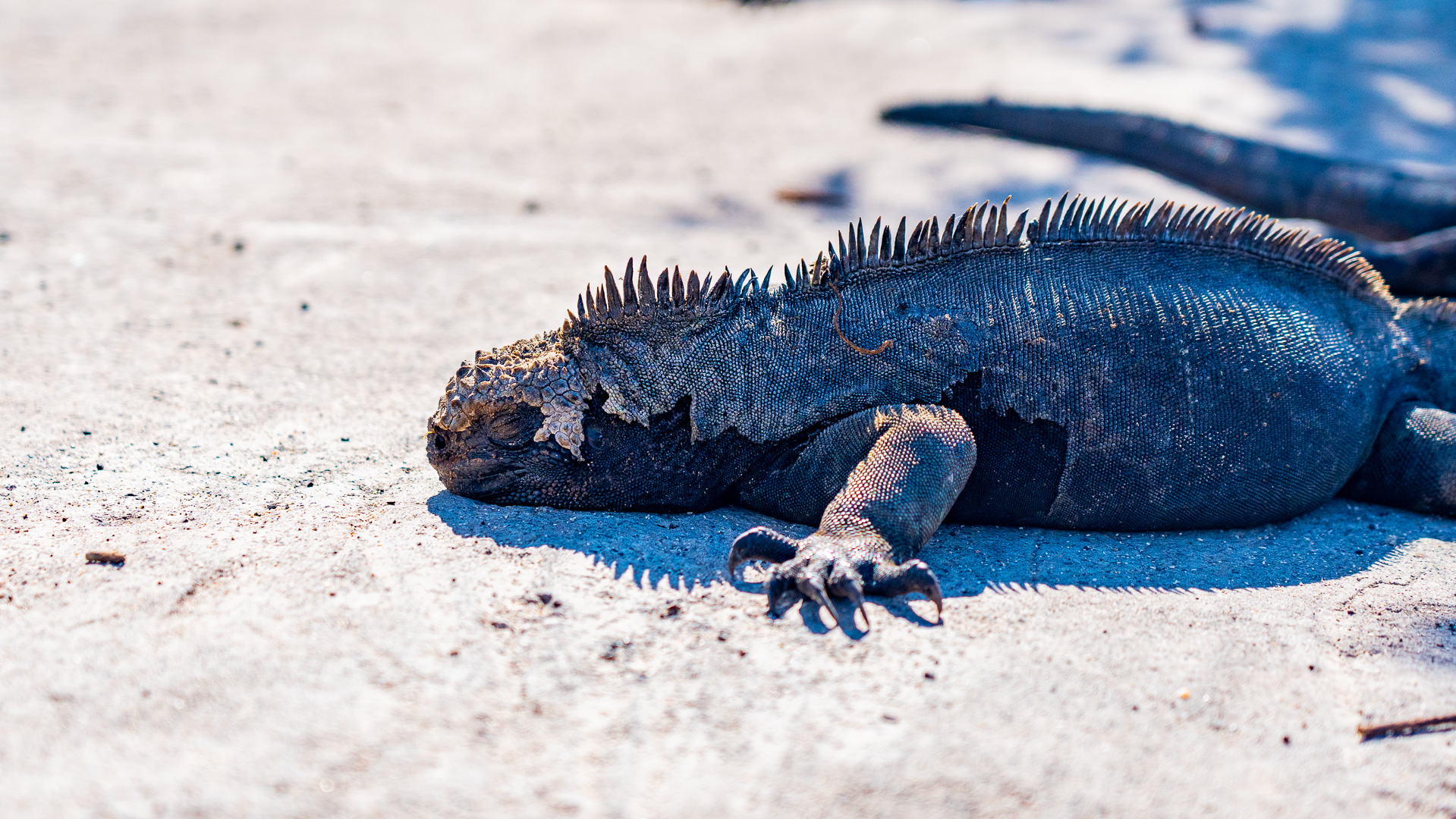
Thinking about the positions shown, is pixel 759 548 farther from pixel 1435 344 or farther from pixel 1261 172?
pixel 1261 172

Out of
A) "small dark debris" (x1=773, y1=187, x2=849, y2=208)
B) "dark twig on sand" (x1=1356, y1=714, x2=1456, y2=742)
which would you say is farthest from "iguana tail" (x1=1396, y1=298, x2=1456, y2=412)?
"small dark debris" (x1=773, y1=187, x2=849, y2=208)

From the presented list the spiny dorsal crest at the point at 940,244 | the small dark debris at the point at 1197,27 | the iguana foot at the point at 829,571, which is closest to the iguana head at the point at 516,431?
the spiny dorsal crest at the point at 940,244

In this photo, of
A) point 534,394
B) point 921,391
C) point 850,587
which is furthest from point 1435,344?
point 534,394

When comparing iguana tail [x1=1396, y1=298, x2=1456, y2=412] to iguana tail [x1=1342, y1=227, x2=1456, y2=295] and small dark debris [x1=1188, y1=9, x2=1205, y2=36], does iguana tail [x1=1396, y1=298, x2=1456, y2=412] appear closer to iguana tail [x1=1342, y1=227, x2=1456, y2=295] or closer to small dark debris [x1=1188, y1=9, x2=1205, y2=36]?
iguana tail [x1=1342, y1=227, x2=1456, y2=295]

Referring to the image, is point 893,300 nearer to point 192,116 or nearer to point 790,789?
point 790,789

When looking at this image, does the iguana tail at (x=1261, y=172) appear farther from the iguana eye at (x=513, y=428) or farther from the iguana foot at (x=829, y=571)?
the iguana eye at (x=513, y=428)

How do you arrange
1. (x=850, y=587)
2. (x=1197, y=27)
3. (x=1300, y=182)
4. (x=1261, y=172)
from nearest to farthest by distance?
1. (x=850, y=587)
2. (x=1300, y=182)
3. (x=1261, y=172)
4. (x=1197, y=27)

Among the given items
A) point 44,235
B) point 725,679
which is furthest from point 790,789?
point 44,235

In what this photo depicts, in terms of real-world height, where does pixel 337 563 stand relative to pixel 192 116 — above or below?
below
